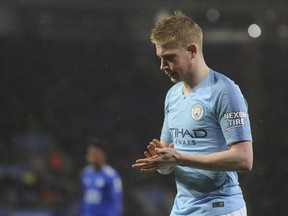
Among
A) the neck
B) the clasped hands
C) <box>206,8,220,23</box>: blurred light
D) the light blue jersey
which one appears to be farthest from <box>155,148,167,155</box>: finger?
<box>206,8,220,23</box>: blurred light

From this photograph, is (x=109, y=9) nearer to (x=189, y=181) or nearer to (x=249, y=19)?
(x=249, y=19)

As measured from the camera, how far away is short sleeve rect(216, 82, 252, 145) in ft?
6.57

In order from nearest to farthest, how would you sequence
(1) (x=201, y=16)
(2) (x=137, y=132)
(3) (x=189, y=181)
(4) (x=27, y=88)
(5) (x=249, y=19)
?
1. (3) (x=189, y=181)
2. (5) (x=249, y=19)
3. (1) (x=201, y=16)
4. (2) (x=137, y=132)
5. (4) (x=27, y=88)

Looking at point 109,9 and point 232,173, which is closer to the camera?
point 232,173

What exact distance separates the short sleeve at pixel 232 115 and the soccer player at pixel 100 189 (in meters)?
3.16

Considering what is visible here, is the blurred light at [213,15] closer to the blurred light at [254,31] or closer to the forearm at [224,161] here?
the blurred light at [254,31]

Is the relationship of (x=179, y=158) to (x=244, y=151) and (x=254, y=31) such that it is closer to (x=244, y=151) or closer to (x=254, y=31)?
(x=244, y=151)

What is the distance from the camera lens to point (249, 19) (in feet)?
18.2

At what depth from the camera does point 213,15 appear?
607 centimetres

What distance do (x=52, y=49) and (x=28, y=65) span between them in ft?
1.02

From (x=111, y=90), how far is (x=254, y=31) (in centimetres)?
184

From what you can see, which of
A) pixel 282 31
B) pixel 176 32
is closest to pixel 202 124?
pixel 176 32

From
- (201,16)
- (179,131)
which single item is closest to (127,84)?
(201,16)

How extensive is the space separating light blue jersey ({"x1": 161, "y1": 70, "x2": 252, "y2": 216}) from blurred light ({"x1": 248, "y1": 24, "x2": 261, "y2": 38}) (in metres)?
3.70
